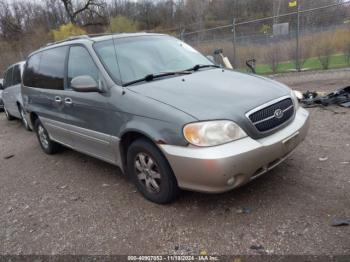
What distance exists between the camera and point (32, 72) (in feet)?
18.8

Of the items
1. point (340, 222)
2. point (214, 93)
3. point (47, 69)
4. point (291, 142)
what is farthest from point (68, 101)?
point (340, 222)

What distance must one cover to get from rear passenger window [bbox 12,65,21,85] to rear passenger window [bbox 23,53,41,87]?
115 inches

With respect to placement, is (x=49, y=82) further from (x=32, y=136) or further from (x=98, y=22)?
(x=98, y=22)

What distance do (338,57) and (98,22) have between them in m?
34.3

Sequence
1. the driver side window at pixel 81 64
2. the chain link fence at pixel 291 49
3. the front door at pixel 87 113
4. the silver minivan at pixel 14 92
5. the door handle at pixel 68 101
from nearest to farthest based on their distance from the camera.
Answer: the front door at pixel 87 113, the driver side window at pixel 81 64, the door handle at pixel 68 101, the silver minivan at pixel 14 92, the chain link fence at pixel 291 49

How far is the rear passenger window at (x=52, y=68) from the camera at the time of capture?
471 centimetres

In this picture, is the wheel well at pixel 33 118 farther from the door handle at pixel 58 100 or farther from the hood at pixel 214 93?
the hood at pixel 214 93

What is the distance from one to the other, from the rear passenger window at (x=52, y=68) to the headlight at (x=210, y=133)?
252cm

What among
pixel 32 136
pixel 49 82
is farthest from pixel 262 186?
pixel 32 136

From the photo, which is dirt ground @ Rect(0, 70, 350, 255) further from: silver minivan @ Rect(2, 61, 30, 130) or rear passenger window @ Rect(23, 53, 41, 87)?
silver minivan @ Rect(2, 61, 30, 130)

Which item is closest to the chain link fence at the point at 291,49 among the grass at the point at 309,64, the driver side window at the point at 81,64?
the grass at the point at 309,64

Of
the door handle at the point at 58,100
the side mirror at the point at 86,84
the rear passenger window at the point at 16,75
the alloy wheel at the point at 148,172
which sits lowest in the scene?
the alloy wheel at the point at 148,172

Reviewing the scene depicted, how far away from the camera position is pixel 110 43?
418 centimetres

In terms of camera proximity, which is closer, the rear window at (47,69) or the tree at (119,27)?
the rear window at (47,69)
